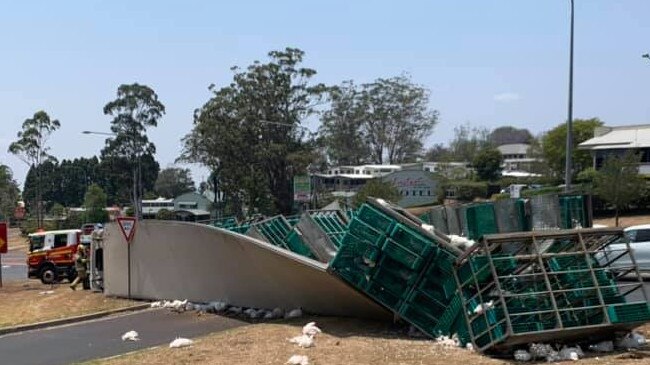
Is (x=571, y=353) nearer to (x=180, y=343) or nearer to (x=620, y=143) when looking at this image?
(x=180, y=343)

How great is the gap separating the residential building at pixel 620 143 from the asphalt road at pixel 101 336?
1979 inches

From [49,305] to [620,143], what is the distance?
53814mm

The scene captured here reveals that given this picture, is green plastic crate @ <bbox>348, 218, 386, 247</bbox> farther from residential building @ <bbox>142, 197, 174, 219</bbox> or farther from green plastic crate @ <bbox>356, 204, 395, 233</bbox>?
residential building @ <bbox>142, 197, 174, 219</bbox>

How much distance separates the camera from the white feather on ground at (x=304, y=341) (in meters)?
11.1

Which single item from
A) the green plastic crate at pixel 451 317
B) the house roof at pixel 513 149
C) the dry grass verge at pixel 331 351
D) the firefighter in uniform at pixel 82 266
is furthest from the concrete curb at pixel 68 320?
the house roof at pixel 513 149

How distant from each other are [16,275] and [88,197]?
131 feet

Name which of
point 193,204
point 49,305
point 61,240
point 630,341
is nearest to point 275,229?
point 49,305

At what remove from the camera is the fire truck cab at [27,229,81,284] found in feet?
102

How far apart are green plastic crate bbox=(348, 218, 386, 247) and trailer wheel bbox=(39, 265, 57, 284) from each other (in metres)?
21.3

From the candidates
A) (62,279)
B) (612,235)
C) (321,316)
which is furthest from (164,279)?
(62,279)

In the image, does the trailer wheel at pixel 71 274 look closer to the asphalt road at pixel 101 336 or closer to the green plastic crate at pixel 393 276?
the asphalt road at pixel 101 336

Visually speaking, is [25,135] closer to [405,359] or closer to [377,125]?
[377,125]

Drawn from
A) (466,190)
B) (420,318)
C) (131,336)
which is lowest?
(131,336)

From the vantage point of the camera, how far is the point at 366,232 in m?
12.2
